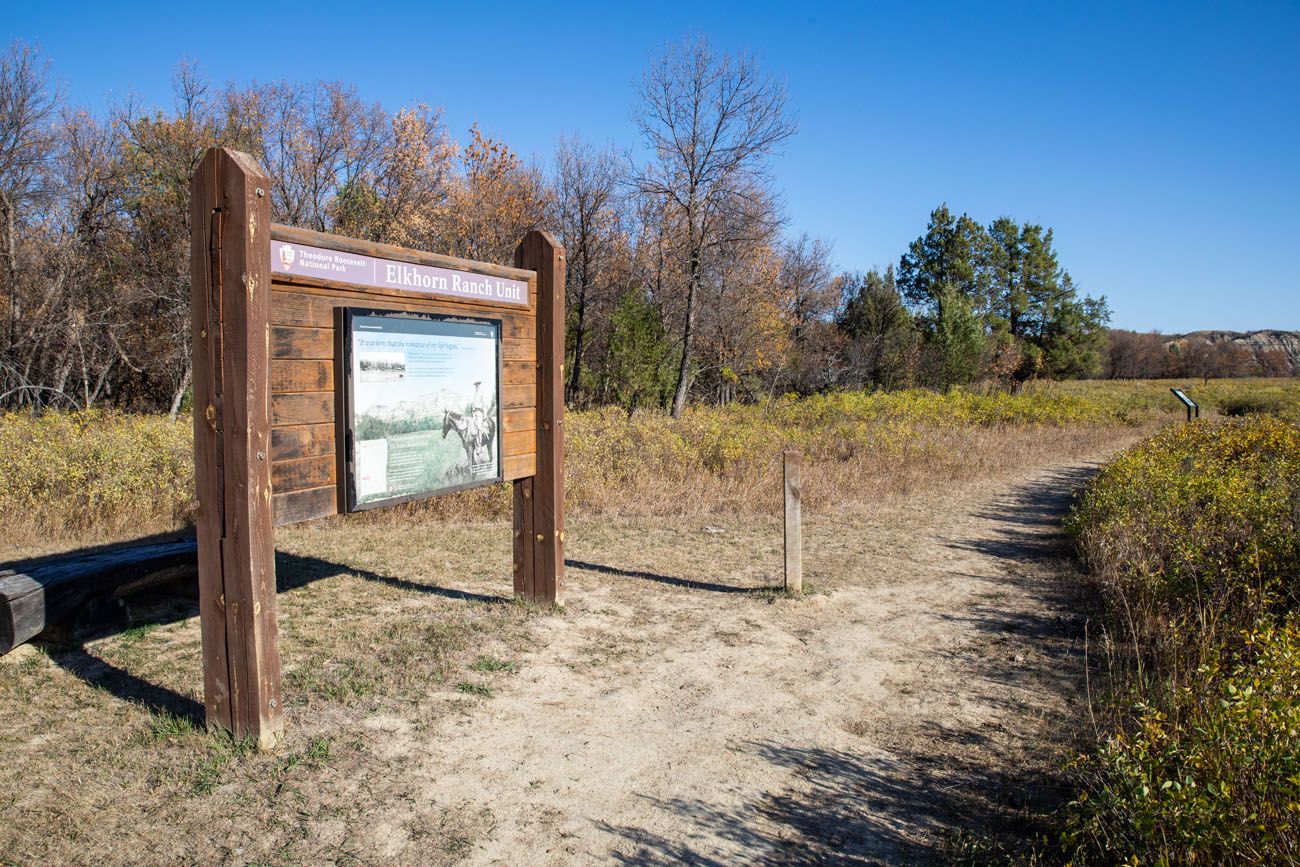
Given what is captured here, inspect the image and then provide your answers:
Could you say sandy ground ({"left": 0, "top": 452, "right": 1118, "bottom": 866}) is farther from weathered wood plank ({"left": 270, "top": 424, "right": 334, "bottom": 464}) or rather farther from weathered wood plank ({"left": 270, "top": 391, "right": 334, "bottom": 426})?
weathered wood plank ({"left": 270, "top": 391, "right": 334, "bottom": 426})

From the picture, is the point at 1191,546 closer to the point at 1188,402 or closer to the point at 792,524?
the point at 792,524

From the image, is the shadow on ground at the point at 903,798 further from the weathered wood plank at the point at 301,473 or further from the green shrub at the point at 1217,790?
the weathered wood plank at the point at 301,473

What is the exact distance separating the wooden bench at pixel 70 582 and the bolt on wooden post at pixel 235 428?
1.42 meters

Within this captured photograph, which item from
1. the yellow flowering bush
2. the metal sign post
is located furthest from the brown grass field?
the metal sign post

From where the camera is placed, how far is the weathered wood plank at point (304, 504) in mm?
3984

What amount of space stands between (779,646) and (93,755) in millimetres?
3789

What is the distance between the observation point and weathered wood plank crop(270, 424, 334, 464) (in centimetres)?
398

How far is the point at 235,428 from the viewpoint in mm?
3650

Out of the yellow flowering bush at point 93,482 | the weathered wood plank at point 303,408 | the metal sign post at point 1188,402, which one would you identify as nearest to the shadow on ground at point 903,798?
the weathered wood plank at point 303,408

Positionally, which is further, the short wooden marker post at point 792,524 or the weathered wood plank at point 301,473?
the short wooden marker post at point 792,524

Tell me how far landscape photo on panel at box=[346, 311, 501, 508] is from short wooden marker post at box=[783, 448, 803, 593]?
2.41 meters

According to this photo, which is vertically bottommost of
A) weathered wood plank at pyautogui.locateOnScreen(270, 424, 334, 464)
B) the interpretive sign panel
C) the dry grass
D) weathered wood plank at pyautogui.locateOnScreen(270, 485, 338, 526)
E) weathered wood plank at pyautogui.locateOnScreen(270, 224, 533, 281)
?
the dry grass

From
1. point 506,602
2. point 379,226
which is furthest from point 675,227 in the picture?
point 506,602

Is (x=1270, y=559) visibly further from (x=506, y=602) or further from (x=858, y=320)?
(x=858, y=320)
